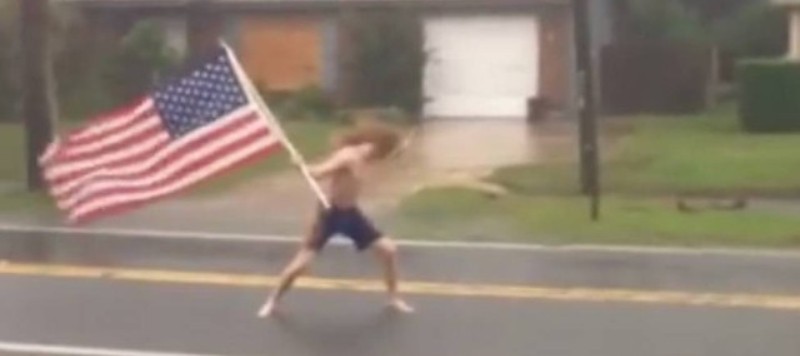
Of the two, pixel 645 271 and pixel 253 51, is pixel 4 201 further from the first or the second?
pixel 253 51

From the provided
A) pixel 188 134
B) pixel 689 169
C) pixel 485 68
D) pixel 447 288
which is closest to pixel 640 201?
pixel 689 169

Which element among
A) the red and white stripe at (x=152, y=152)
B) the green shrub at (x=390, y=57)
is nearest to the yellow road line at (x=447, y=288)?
the red and white stripe at (x=152, y=152)

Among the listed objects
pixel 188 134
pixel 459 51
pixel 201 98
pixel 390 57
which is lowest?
pixel 459 51

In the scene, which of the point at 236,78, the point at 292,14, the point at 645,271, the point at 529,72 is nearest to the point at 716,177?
the point at 645,271

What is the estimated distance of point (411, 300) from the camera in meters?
14.6

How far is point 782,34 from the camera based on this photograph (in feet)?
136

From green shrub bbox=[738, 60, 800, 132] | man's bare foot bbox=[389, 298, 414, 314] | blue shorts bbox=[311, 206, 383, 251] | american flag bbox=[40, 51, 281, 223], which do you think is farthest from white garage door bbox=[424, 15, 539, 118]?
blue shorts bbox=[311, 206, 383, 251]

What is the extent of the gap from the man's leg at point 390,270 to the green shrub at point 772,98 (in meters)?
17.9

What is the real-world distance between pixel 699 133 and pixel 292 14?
39.6 ft

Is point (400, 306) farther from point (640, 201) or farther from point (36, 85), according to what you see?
point (36, 85)

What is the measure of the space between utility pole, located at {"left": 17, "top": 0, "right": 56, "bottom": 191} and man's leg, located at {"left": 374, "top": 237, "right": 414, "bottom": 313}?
10073mm

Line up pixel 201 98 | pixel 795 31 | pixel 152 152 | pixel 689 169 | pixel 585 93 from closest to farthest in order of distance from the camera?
pixel 201 98
pixel 152 152
pixel 585 93
pixel 689 169
pixel 795 31

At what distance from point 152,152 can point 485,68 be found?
2445 centimetres

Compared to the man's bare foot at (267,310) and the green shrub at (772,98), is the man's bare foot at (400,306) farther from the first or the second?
the green shrub at (772,98)
